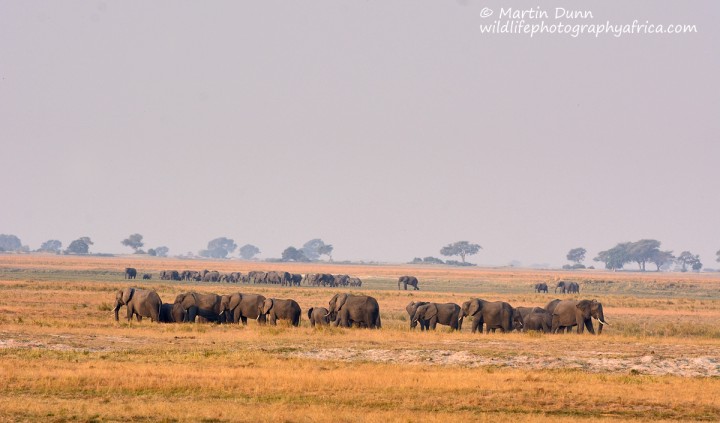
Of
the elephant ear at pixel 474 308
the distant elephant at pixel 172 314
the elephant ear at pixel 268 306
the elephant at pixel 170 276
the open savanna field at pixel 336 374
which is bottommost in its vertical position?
the open savanna field at pixel 336 374

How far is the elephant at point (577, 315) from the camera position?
1751 inches

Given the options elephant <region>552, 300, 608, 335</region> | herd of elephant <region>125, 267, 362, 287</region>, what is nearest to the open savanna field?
elephant <region>552, 300, 608, 335</region>

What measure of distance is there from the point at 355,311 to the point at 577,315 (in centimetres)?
955

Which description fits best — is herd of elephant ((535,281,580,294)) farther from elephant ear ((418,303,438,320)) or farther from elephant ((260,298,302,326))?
elephant ((260,298,302,326))

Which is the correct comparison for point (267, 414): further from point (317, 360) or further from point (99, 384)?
point (317, 360)

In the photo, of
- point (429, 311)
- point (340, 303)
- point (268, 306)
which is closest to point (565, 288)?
point (429, 311)

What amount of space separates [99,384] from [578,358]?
48.1ft

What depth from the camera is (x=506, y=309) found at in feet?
145

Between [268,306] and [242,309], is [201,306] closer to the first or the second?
[242,309]

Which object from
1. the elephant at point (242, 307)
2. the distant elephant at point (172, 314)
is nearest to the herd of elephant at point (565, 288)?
the elephant at point (242, 307)

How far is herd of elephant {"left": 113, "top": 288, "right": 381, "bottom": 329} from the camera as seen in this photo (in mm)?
44594

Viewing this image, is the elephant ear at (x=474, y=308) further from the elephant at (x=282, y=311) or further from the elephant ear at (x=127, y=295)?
the elephant ear at (x=127, y=295)

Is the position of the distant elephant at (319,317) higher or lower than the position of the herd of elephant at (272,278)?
lower

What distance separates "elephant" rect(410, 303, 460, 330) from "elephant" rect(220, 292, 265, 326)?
272 inches
